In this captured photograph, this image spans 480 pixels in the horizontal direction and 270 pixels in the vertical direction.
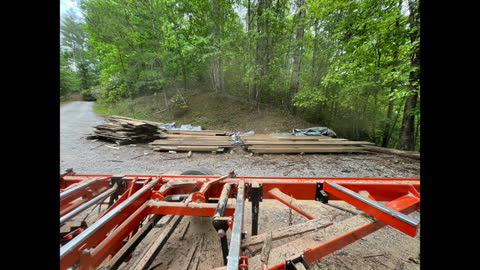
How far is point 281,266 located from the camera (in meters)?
0.95

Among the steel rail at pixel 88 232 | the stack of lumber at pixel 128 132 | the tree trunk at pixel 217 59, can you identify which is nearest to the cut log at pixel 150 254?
the steel rail at pixel 88 232

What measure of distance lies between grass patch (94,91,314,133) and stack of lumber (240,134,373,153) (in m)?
2.61

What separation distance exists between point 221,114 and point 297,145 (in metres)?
6.79

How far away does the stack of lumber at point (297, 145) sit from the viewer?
19.9 ft

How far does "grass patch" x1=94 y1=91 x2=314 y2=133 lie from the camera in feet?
33.1

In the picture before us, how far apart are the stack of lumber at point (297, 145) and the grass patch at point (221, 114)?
8.58ft

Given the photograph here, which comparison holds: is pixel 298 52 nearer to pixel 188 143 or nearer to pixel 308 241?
pixel 188 143

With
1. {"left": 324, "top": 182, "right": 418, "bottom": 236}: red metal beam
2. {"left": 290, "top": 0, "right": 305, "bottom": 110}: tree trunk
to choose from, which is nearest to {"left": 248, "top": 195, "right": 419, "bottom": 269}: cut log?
{"left": 324, "top": 182, "right": 418, "bottom": 236}: red metal beam

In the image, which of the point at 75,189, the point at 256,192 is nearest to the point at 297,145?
the point at 256,192

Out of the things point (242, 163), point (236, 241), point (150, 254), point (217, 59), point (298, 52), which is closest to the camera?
point (236, 241)

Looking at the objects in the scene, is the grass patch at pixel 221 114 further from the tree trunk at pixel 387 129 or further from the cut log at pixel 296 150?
the tree trunk at pixel 387 129

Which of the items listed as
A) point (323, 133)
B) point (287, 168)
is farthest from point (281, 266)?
point (323, 133)

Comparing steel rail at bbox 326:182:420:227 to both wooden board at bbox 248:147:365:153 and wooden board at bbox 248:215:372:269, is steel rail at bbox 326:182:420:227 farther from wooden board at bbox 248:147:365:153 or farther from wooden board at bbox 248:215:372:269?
wooden board at bbox 248:147:365:153

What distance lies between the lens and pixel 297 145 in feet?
20.9
